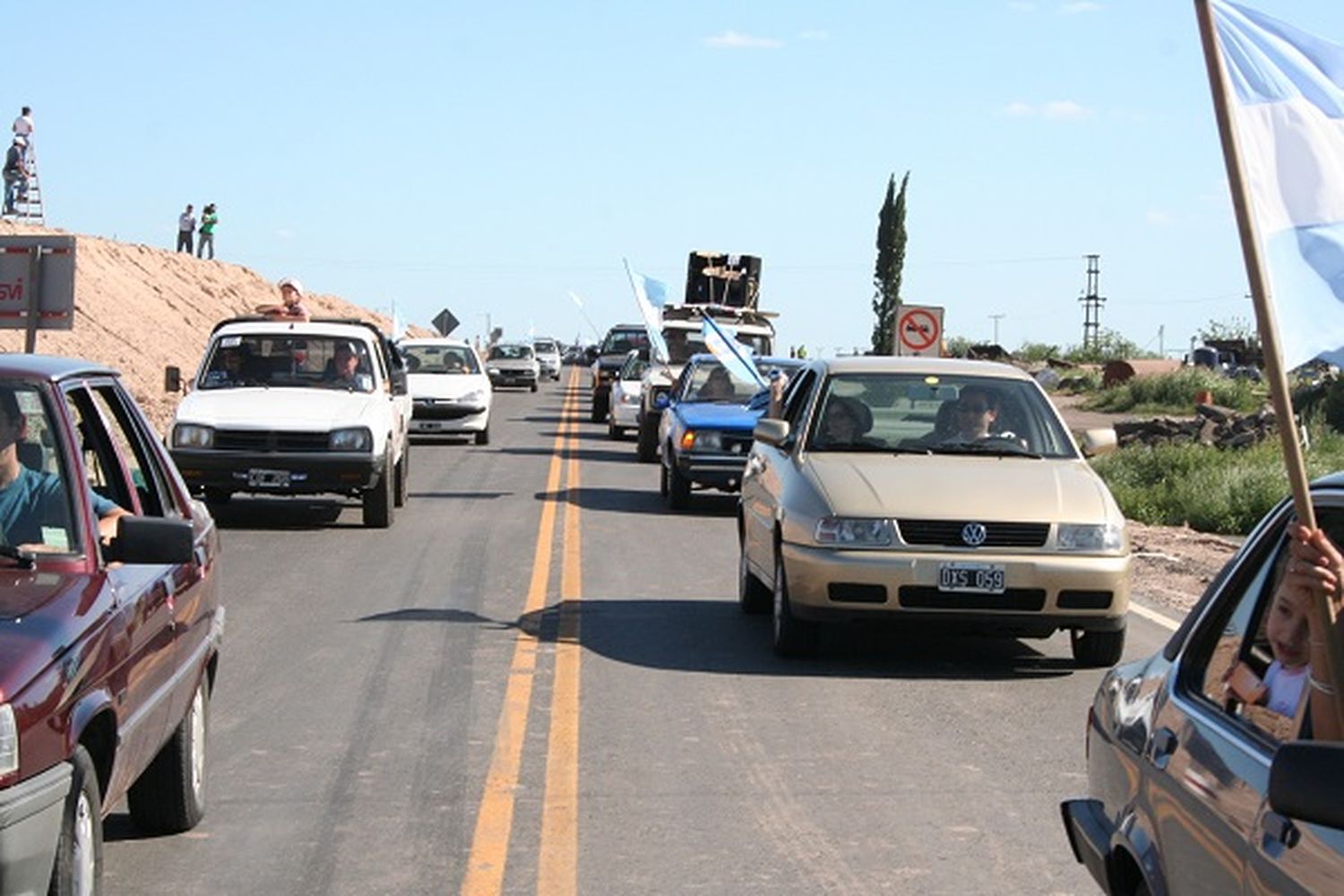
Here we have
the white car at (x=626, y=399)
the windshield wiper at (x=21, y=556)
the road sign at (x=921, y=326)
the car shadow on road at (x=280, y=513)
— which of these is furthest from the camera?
the white car at (x=626, y=399)

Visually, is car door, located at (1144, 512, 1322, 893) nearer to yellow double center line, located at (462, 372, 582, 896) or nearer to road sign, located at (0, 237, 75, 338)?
yellow double center line, located at (462, 372, 582, 896)

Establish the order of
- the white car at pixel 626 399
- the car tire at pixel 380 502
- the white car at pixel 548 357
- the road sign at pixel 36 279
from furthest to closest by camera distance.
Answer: the white car at pixel 548 357 → the white car at pixel 626 399 → the road sign at pixel 36 279 → the car tire at pixel 380 502

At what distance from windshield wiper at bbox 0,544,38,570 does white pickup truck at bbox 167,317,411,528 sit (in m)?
12.6

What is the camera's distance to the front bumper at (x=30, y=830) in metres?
4.84

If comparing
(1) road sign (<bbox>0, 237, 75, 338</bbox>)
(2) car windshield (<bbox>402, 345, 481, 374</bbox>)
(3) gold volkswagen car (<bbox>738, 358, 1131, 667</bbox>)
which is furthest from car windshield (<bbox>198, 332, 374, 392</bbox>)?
(2) car windshield (<bbox>402, 345, 481, 374</bbox>)

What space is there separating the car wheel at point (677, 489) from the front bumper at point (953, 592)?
34.9 feet

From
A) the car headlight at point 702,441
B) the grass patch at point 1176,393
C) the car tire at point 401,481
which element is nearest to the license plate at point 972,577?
the car tire at point 401,481

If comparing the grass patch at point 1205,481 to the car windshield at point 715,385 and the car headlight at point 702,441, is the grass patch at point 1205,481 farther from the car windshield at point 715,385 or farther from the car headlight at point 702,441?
the car headlight at point 702,441

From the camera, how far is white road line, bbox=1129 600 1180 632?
14000mm

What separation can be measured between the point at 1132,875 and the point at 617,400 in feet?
101

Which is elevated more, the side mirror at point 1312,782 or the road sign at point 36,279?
the road sign at point 36,279

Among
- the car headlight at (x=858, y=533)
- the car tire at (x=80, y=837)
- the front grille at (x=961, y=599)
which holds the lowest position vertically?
the car tire at (x=80, y=837)

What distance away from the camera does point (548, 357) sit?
8206cm

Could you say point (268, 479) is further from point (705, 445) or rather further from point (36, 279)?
point (705, 445)
